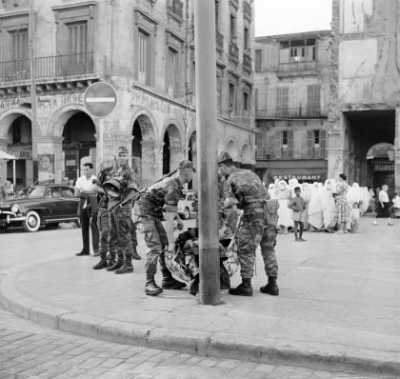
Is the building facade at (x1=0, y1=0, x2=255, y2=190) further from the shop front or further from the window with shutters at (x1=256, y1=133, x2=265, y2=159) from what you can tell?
the shop front

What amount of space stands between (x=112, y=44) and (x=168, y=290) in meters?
18.5

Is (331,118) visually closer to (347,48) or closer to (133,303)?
(347,48)

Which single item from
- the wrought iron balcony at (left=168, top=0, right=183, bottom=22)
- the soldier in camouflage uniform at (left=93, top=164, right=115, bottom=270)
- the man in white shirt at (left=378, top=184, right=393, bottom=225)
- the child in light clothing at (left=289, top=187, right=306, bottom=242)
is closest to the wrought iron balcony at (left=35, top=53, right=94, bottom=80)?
the wrought iron balcony at (left=168, top=0, right=183, bottom=22)

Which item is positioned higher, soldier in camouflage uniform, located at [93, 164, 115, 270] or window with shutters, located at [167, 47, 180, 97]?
window with shutters, located at [167, 47, 180, 97]

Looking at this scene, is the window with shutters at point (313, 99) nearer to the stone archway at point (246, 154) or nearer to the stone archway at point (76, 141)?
the stone archway at point (246, 154)

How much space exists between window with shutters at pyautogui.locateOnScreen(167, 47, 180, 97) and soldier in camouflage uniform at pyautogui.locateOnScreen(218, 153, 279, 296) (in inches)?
841

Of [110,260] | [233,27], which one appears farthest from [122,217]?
[233,27]

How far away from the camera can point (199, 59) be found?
601 centimetres

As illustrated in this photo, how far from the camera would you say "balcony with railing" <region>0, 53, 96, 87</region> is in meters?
23.8

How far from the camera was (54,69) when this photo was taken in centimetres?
2438

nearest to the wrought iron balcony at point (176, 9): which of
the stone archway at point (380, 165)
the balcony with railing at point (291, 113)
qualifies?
the balcony with railing at point (291, 113)

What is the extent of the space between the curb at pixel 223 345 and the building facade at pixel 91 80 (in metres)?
16.9

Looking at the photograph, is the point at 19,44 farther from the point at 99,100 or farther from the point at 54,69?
the point at 99,100

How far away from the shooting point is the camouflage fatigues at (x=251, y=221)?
6570 millimetres
